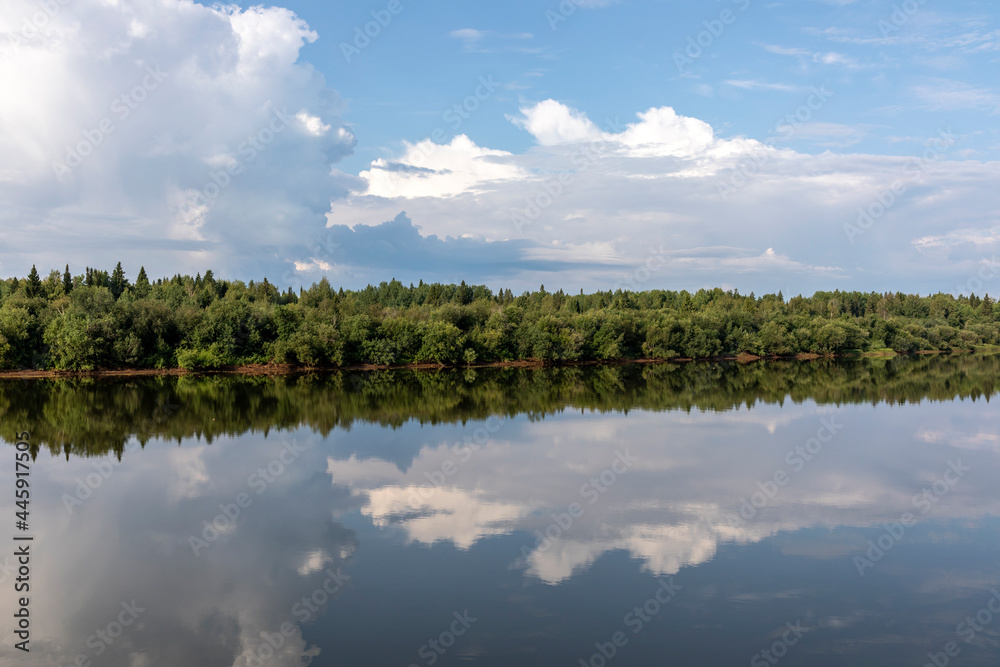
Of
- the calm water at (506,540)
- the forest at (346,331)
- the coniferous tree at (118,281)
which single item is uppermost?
the coniferous tree at (118,281)

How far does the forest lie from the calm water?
24.6 m

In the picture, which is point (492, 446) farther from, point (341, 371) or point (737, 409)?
point (341, 371)

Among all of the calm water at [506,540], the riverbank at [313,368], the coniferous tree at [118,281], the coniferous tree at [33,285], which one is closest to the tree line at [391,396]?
the calm water at [506,540]

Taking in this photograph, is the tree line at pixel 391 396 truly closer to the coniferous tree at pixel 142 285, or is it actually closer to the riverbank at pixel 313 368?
the riverbank at pixel 313 368

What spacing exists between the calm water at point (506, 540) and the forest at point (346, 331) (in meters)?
24.6

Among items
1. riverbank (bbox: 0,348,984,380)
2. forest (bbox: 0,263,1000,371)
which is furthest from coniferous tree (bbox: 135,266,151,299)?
riverbank (bbox: 0,348,984,380)

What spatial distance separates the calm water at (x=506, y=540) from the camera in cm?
1191

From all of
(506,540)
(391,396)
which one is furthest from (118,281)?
(506,540)

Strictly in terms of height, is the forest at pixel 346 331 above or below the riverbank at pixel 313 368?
above

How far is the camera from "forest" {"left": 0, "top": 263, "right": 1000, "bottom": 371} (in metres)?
57.6

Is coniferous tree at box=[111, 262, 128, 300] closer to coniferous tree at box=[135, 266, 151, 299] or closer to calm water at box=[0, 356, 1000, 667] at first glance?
coniferous tree at box=[135, 266, 151, 299]

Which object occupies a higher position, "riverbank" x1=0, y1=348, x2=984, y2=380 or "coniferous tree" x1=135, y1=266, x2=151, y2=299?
"coniferous tree" x1=135, y1=266, x2=151, y2=299

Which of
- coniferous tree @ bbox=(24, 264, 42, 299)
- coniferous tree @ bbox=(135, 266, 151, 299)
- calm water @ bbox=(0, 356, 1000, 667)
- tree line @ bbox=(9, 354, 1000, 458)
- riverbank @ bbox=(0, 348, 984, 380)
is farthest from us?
coniferous tree @ bbox=(135, 266, 151, 299)

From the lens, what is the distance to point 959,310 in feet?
440
